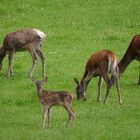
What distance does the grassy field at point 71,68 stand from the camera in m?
13.8

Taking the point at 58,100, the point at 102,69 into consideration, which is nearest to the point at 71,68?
the point at 102,69

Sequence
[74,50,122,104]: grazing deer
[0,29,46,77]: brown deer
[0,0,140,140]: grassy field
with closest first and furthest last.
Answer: [0,0,140,140]: grassy field, [74,50,122,104]: grazing deer, [0,29,46,77]: brown deer

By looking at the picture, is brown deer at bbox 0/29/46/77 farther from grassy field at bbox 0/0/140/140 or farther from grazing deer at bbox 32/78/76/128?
grazing deer at bbox 32/78/76/128

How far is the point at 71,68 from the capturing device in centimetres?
2214

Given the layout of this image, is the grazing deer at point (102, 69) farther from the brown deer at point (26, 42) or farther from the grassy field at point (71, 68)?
the brown deer at point (26, 42)

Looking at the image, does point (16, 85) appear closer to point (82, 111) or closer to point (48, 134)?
point (82, 111)

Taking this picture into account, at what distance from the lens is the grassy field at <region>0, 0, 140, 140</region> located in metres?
13.8

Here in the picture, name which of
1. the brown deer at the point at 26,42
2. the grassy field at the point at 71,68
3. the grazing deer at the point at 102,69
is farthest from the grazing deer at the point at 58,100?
the brown deer at the point at 26,42

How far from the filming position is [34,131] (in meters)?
13.6

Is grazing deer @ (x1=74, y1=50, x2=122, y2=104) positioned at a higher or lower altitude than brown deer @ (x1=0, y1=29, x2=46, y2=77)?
lower

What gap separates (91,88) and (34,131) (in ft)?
20.2

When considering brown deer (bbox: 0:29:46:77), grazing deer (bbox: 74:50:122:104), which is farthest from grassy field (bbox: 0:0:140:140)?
brown deer (bbox: 0:29:46:77)

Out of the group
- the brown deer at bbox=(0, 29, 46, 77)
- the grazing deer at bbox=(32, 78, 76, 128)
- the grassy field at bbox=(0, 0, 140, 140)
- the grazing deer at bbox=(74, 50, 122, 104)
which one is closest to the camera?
the grassy field at bbox=(0, 0, 140, 140)

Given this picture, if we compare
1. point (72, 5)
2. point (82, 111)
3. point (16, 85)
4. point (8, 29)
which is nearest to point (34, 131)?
point (82, 111)
